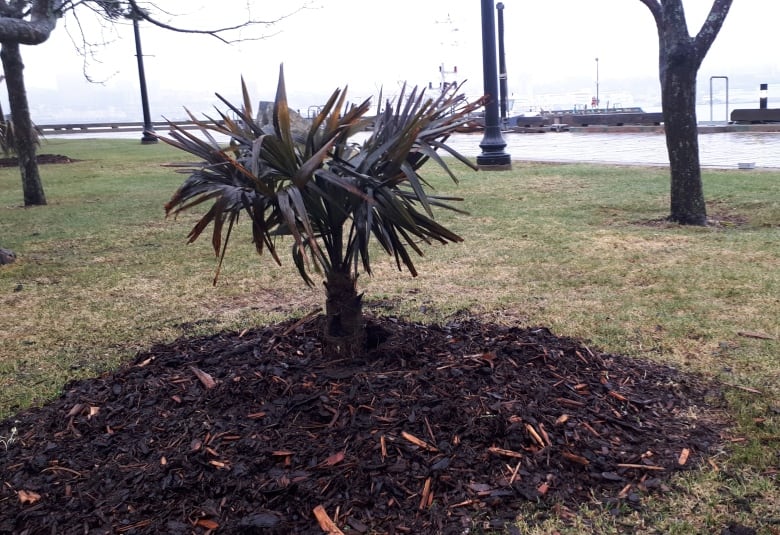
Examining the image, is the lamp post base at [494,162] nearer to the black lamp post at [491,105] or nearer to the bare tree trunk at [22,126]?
the black lamp post at [491,105]

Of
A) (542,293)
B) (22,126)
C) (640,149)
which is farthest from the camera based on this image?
(640,149)

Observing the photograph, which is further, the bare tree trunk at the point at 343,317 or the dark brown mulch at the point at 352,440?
the bare tree trunk at the point at 343,317

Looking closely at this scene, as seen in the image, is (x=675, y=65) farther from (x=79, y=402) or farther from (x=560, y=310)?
(x=79, y=402)

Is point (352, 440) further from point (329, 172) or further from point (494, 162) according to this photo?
point (494, 162)

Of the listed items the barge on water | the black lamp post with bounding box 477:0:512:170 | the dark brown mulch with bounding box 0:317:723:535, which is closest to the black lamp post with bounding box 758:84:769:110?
the barge on water

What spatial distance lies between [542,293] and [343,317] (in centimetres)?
253

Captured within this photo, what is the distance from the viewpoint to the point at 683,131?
7914mm

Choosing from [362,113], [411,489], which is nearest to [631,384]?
[411,489]

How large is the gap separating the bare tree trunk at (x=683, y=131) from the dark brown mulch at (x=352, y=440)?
4.64 metres

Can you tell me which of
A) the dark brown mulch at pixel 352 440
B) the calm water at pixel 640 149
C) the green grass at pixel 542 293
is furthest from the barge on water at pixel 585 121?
the dark brown mulch at pixel 352 440

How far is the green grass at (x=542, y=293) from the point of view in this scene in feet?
10.0

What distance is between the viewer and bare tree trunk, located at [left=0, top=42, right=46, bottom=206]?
11688 millimetres

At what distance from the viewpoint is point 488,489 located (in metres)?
2.75

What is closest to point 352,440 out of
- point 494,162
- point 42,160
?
point 494,162
